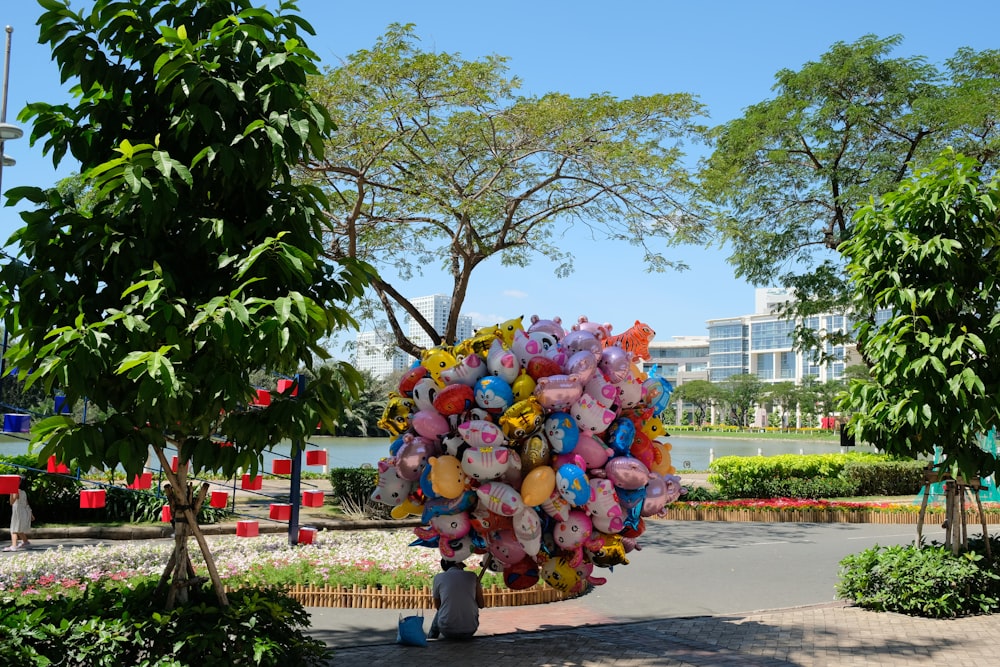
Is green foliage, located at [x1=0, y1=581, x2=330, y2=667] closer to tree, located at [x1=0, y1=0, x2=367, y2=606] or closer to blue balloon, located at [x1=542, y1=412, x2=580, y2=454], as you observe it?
tree, located at [x1=0, y1=0, x2=367, y2=606]

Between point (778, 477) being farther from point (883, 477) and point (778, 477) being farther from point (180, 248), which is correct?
point (180, 248)

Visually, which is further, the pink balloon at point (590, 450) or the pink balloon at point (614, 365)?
the pink balloon at point (614, 365)

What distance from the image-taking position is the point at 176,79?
5.89 metres

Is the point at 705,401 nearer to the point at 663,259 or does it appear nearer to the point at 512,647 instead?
the point at 663,259

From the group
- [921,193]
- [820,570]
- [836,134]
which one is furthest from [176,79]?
[836,134]

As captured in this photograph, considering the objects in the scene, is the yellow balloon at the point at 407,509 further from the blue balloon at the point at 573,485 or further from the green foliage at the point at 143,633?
the green foliage at the point at 143,633

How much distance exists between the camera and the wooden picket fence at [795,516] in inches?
769

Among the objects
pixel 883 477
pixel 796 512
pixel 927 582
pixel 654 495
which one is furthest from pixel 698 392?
pixel 654 495

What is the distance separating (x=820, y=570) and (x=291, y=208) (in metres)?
10.6

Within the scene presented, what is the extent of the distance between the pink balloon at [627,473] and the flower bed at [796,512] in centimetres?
1290

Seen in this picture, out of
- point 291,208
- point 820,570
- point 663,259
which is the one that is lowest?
point 820,570

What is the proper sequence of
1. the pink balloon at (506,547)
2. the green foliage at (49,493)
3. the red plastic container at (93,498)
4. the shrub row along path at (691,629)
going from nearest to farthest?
the pink balloon at (506,547) → the shrub row along path at (691,629) → the red plastic container at (93,498) → the green foliage at (49,493)

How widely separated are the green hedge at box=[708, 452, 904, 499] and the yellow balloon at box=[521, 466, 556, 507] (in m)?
16.0

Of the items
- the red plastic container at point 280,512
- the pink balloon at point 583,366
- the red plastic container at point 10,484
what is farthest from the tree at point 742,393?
the pink balloon at point 583,366
